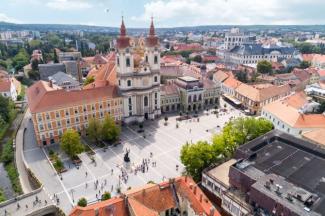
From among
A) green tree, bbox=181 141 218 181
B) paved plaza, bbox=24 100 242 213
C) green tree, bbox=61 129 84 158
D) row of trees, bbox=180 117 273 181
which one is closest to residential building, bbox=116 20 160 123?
paved plaza, bbox=24 100 242 213

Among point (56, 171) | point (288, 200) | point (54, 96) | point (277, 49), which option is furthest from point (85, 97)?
point (277, 49)

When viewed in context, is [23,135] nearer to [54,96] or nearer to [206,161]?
[54,96]

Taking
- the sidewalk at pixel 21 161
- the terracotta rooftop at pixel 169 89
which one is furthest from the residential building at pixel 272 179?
the terracotta rooftop at pixel 169 89

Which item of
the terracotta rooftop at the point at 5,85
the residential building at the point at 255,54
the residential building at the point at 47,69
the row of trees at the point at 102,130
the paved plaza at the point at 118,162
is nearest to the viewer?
the paved plaza at the point at 118,162

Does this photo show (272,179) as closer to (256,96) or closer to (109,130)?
(109,130)

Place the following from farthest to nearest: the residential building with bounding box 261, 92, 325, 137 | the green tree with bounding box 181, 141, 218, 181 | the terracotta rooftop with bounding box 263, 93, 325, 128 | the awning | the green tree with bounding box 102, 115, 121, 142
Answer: the awning → the terracotta rooftop with bounding box 263, 93, 325, 128 → the residential building with bounding box 261, 92, 325, 137 → the green tree with bounding box 102, 115, 121, 142 → the green tree with bounding box 181, 141, 218, 181

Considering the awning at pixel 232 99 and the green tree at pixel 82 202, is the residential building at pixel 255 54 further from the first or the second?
the green tree at pixel 82 202

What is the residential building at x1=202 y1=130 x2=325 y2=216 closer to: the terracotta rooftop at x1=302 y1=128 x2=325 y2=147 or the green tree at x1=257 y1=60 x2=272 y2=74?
the terracotta rooftop at x1=302 y1=128 x2=325 y2=147
